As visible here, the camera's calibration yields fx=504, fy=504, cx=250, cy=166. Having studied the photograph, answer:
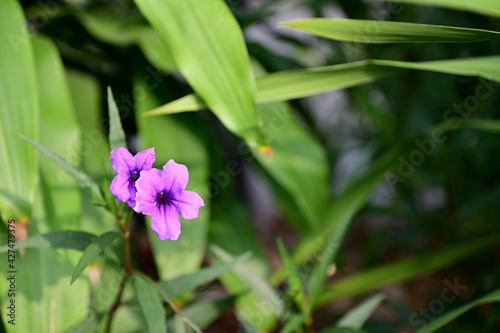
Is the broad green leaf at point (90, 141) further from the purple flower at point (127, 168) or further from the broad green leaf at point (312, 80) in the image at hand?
the purple flower at point (127, 168)

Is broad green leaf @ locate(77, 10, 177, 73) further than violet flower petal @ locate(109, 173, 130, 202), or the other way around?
broad green leaf @ locate(77, 10, 177, 73)


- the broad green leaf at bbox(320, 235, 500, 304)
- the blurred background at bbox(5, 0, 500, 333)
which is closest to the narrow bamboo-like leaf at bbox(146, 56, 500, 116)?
the blurred background at bbox(5, 0, 500, 333)

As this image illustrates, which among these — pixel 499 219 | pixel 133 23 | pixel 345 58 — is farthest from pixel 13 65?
pixel 499 219

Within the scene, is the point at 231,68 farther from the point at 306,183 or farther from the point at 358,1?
the point at 358,1

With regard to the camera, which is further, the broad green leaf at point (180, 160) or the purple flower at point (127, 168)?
the broad green leaf at point (180, 160)

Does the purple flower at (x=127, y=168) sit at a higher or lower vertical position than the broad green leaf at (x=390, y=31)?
lower

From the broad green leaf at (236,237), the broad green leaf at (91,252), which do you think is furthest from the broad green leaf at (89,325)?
the broad green leaf at (236,237)

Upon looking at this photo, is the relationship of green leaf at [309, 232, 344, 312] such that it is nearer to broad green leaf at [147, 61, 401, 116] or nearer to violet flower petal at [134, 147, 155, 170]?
broad green leaf at [147, 61, 401, 116]
